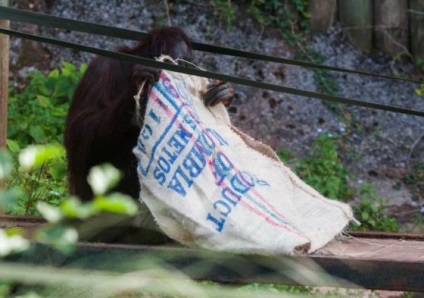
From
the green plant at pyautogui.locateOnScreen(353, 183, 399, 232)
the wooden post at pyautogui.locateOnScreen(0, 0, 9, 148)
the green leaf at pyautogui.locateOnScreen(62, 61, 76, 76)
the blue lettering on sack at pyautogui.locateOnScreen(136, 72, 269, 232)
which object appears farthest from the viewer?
the green leaf at pyautogui.locateOnScreen(62, 61, 76, 76)

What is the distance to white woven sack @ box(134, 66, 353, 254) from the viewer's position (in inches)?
98.6

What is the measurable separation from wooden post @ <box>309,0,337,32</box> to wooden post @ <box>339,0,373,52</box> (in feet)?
0.20

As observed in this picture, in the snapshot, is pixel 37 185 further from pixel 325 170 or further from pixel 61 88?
pixel 325 170

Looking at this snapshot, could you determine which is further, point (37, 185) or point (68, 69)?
point (68, 69)

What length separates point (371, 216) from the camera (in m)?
5.11

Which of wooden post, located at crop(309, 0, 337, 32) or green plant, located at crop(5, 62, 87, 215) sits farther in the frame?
wooden post, located at crop(309, 0, 337, 32)

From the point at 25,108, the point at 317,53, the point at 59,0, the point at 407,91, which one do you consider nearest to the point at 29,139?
the point at 25,108

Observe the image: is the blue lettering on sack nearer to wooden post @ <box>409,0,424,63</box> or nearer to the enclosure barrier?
the enclosure barrier

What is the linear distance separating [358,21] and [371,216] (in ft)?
5.51

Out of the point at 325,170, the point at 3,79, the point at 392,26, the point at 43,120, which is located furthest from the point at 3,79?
the point at 392,26

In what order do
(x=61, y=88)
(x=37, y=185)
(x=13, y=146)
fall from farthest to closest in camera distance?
1. (x=61, y=88)
2. (x=13, y=146)
3. (x=37, y=185)

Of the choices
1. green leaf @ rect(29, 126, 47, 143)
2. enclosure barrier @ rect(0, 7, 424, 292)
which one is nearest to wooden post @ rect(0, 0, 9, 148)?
enclosure barrier @ rect(0, 7, 424, 292)

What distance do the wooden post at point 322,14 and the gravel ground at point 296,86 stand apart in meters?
0.06

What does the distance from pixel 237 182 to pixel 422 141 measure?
356cm
